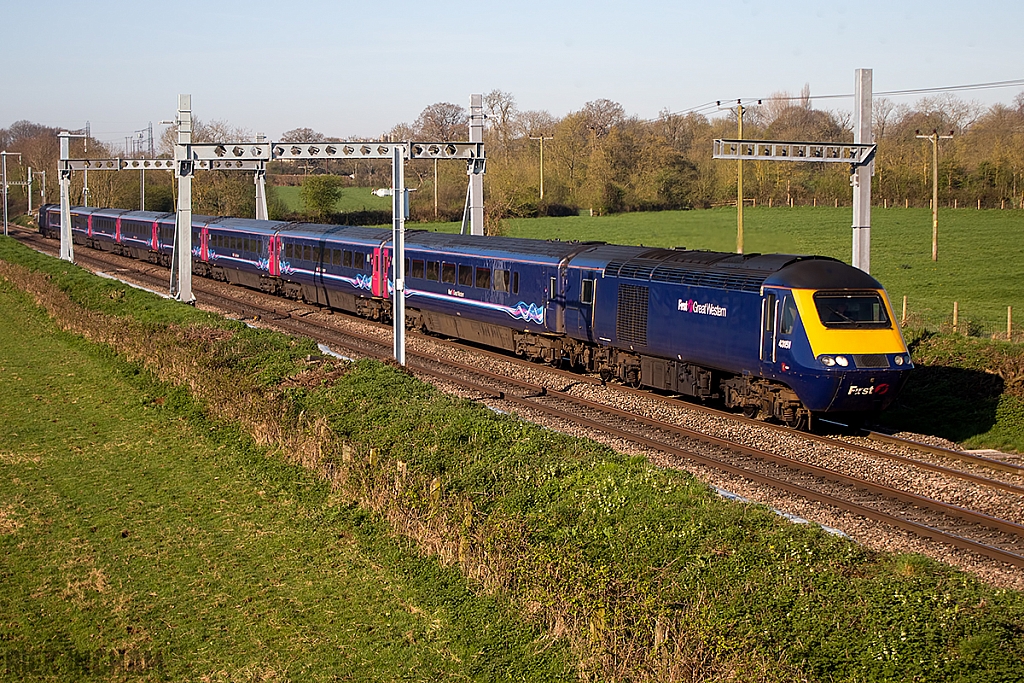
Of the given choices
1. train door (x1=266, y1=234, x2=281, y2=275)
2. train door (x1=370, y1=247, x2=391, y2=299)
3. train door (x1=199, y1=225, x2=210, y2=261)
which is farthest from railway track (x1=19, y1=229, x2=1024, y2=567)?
train door (x1=199, y1=225, x2=210, y2=261)

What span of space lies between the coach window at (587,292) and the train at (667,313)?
0.12 feet

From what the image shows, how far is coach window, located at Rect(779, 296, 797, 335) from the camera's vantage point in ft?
54.6

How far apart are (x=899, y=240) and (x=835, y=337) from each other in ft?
151

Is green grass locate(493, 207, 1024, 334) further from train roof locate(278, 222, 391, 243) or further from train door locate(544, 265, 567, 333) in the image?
train roof locate(278, 222, 391, 243)

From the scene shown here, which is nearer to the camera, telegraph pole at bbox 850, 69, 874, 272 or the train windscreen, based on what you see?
the train windscreen

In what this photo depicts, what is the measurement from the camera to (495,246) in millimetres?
26078

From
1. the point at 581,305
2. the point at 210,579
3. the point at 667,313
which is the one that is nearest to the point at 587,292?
the point at 581,305

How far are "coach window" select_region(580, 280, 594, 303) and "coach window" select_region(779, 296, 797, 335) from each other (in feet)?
19.0

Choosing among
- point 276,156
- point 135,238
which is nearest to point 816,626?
point 276,156

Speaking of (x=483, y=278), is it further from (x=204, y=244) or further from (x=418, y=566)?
(x=204, y=244)

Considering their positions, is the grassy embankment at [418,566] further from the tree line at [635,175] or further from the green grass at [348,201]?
the green grass at [348,201]

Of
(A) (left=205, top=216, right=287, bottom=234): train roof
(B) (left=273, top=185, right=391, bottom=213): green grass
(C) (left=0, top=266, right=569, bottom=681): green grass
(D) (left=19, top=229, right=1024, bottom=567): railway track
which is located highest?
(B) (left=273, top=185, right=391, bottom=213): green grass

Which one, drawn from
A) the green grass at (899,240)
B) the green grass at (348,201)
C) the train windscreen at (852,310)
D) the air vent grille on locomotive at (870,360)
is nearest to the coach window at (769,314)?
the train windscreen at (852,310)

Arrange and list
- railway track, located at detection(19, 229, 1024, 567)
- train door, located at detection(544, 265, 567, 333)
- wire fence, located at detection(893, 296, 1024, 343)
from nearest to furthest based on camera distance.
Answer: railway track, located at detection(19, 229, 1024, 567)
train door, located at detection(544, 265, 567, 333)
wire fence, located at detection(893, 296, 1024, 343)
